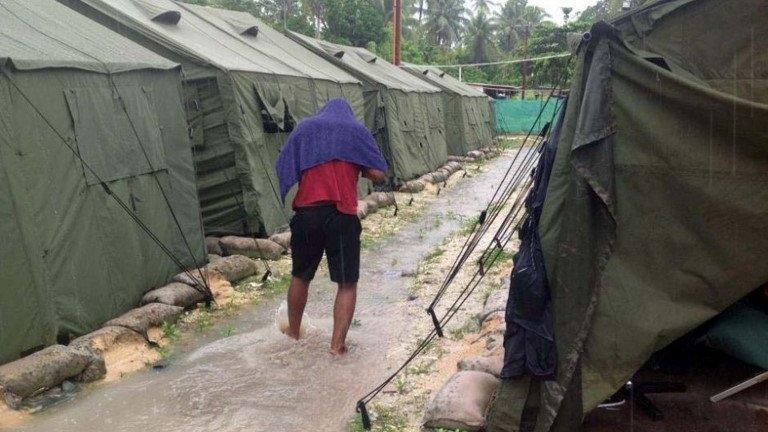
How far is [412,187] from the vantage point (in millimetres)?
14438

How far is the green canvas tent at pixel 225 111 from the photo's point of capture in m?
7.95

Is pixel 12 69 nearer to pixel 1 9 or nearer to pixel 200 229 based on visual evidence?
pixel 1 9

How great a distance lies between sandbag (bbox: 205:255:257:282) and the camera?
6961 mm

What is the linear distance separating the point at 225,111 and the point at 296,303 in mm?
3820

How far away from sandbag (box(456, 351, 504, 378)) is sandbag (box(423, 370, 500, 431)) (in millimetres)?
143

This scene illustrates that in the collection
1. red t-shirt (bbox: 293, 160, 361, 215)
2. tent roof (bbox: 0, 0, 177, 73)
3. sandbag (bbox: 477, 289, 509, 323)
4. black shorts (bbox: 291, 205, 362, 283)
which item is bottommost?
sandbag (bbox: 477, 289, 509, 323)

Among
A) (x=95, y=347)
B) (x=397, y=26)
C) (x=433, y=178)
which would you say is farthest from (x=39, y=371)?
(x=397, y=26)

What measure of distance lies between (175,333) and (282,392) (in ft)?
5.18

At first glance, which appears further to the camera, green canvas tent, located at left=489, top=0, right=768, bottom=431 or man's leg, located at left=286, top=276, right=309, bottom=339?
man's leg, located at left=286, top=276, right=309, bottom=339

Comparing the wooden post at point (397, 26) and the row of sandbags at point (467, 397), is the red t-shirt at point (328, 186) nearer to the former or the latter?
the row of sandbags at point (467, 397)

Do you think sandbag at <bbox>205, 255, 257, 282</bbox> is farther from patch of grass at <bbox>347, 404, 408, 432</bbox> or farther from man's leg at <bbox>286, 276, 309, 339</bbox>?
patch of grass at <bbox>347, 404, 408, 432</bbox>

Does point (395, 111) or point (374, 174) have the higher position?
point (395, 111)

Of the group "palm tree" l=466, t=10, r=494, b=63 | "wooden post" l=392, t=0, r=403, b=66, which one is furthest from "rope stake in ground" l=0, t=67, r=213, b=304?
"palm tree" l=466, t=10, r=494, b=63

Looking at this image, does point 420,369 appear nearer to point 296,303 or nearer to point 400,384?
point 400,384
